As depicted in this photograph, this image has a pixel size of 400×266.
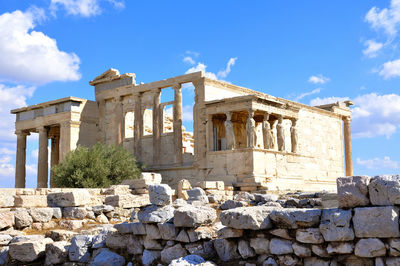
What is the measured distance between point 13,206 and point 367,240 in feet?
27.8

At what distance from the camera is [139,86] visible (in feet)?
80.5

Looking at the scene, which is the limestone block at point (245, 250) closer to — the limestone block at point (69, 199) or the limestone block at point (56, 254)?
the limestone block at point (56, 254)

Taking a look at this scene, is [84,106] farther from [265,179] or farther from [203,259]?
[203,259]

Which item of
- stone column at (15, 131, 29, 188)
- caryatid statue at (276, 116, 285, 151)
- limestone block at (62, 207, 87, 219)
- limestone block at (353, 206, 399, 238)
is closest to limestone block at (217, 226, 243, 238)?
limestone block at (353, 206, 399, 238)

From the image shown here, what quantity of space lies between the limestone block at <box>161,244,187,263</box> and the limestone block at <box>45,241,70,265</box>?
184cm

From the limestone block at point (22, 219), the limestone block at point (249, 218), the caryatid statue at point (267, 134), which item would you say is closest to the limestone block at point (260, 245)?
the limestone block at point (249, 218)

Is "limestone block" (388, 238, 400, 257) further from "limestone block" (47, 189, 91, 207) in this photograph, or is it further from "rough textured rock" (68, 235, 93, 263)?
"limestone block" (47, 189, 91, 207)

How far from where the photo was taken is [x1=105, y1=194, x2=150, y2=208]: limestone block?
12.8 metres

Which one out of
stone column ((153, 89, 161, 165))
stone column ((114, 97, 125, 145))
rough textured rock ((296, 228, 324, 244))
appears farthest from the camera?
stone column ((114, 97, 125, 145))

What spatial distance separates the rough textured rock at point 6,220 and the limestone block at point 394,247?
7.61 metres

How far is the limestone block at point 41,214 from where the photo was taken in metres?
10.9

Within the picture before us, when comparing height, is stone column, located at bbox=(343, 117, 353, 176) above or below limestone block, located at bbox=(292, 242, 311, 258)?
above

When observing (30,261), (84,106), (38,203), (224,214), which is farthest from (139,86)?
(224,214)

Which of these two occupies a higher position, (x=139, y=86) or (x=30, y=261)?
(x=139, y=86)
